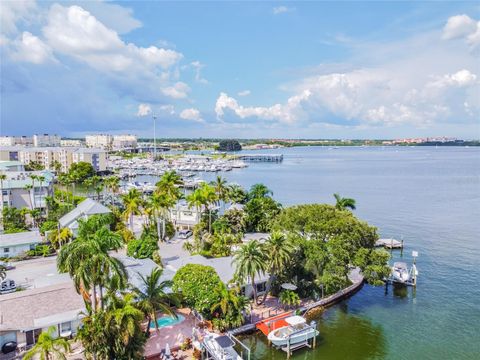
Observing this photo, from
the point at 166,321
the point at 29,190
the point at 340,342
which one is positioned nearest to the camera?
the point at 340,342

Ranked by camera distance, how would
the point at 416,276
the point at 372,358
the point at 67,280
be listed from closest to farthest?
the point at 372,358, the point at 67,280, the point at 416,276

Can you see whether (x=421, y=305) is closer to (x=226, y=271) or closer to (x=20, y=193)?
(x=226, y=271)

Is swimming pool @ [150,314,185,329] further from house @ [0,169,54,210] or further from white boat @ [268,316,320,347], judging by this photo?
house @ [0,169,54,210]

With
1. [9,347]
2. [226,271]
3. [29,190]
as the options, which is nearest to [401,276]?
[226,271]

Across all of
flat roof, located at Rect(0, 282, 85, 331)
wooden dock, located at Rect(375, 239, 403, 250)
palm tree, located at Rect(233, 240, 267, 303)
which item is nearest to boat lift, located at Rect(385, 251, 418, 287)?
wooden dock, located at Rect(375, 239, 403, 250)

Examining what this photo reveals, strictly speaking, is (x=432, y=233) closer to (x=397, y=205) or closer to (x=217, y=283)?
(x=397, y=205)

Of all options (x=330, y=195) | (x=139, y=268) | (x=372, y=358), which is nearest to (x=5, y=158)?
(x=330, y=195)
